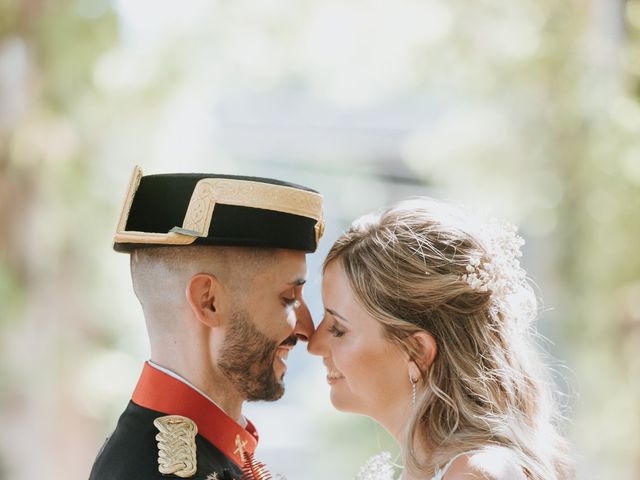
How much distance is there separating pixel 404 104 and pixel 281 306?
838 centimetres

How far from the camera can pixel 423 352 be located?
115 inches

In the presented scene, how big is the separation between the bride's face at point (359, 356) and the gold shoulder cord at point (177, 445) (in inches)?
19.9

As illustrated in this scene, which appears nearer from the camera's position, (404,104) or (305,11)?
(305,11)

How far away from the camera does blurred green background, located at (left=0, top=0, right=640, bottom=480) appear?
7863mm

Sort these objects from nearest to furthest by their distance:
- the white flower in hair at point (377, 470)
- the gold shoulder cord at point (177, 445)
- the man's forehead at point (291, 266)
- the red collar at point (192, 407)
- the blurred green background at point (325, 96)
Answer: the gold shoulder cord at point (177, 445)
the red collar at point (192, 407)
the man's forehead at point (291, 266)
the white flower in hair at point (377, 470)
the blurred green background at point (325, 96)

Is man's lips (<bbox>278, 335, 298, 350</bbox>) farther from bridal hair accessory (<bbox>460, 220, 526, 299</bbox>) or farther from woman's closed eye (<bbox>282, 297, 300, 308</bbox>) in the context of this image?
bridal hair accessory (<bbox>460, 220, 526, 299</bbox>)

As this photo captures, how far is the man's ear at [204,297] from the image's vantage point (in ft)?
8.90

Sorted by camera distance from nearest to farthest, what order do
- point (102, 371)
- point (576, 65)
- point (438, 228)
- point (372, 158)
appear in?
1. point (438, 228)
2. point (102, 371)
3. point (576, 65)
4. point (372, 158)

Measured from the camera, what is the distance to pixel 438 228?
117 inches

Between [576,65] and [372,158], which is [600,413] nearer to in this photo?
[576,65]

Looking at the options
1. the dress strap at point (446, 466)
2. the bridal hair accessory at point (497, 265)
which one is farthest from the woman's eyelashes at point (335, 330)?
the dress strap at point (446, 466)

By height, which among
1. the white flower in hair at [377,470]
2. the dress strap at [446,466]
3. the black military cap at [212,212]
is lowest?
the white flower in hair at [377,470]

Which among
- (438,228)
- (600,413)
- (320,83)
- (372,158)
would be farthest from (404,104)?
(438,228)

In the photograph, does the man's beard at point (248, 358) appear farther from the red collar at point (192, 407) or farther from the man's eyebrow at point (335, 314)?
the man's eyebrow at point (335, 314)
